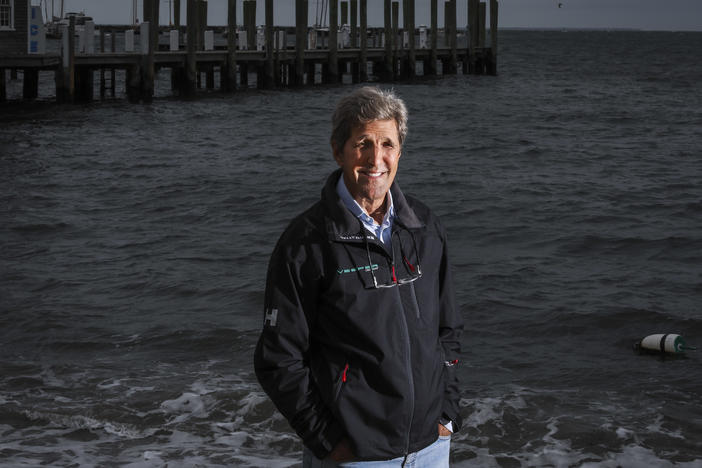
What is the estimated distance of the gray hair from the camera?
9.55ft

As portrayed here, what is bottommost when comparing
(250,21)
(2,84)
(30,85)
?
(2,84)

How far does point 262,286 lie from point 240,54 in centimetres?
2547

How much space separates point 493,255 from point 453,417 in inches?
357

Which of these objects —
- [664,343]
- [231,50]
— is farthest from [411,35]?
[664,343]

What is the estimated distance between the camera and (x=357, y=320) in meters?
2.84

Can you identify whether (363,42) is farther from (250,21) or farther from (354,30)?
(250,21)

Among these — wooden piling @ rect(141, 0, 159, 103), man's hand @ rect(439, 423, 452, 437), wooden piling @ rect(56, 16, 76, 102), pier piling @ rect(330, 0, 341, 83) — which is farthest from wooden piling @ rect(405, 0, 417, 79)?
man's hand @ rect(439, 423, 452, 437)

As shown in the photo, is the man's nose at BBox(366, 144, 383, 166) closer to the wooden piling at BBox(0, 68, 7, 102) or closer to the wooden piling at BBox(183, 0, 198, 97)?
the wooden piling at BBox(0, 68, 7, 102)

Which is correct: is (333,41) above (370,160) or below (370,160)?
above

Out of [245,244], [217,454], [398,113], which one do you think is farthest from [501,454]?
[245,244]

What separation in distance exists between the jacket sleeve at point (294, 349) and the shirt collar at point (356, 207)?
0.22 m

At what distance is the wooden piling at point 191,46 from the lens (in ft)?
98.4

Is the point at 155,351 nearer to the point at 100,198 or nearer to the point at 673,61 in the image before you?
the point at 100,198

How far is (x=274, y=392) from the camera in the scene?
2.90m
